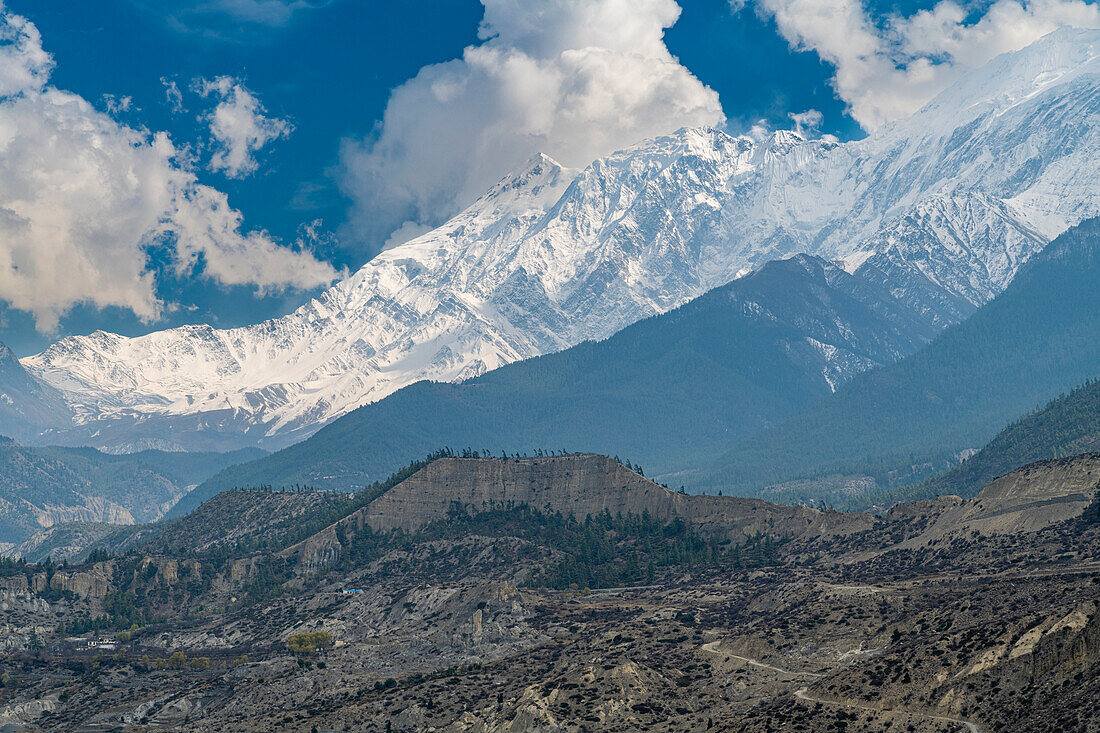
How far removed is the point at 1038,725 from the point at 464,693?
290 ft

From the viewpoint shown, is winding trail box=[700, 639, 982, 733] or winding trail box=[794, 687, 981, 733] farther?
winding trail box=[700, 639, 982, 733]

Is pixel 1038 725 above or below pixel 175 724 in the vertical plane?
below

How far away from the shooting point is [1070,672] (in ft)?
378

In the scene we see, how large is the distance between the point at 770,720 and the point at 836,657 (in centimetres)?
3483

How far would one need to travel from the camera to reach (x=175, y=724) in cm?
19525

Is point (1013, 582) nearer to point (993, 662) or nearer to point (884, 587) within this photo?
point (884, 587)

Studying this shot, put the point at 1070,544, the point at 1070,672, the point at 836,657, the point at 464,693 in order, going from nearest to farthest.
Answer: the point at 1070,672 < the point at 836,657 < the point at 464,693 < the point at 1070,544

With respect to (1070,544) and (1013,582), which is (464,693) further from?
(1070,544)

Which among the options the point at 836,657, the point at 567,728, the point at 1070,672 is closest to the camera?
the point at 1070,672

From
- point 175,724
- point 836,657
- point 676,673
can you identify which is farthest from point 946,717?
point 175,724

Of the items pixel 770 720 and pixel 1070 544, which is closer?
pixel 770 720

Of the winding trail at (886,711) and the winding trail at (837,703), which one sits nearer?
the winding trail at (886,711)

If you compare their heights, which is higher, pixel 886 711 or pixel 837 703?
pixel 837 703

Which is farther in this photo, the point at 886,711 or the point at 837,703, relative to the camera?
the point at 837,703
